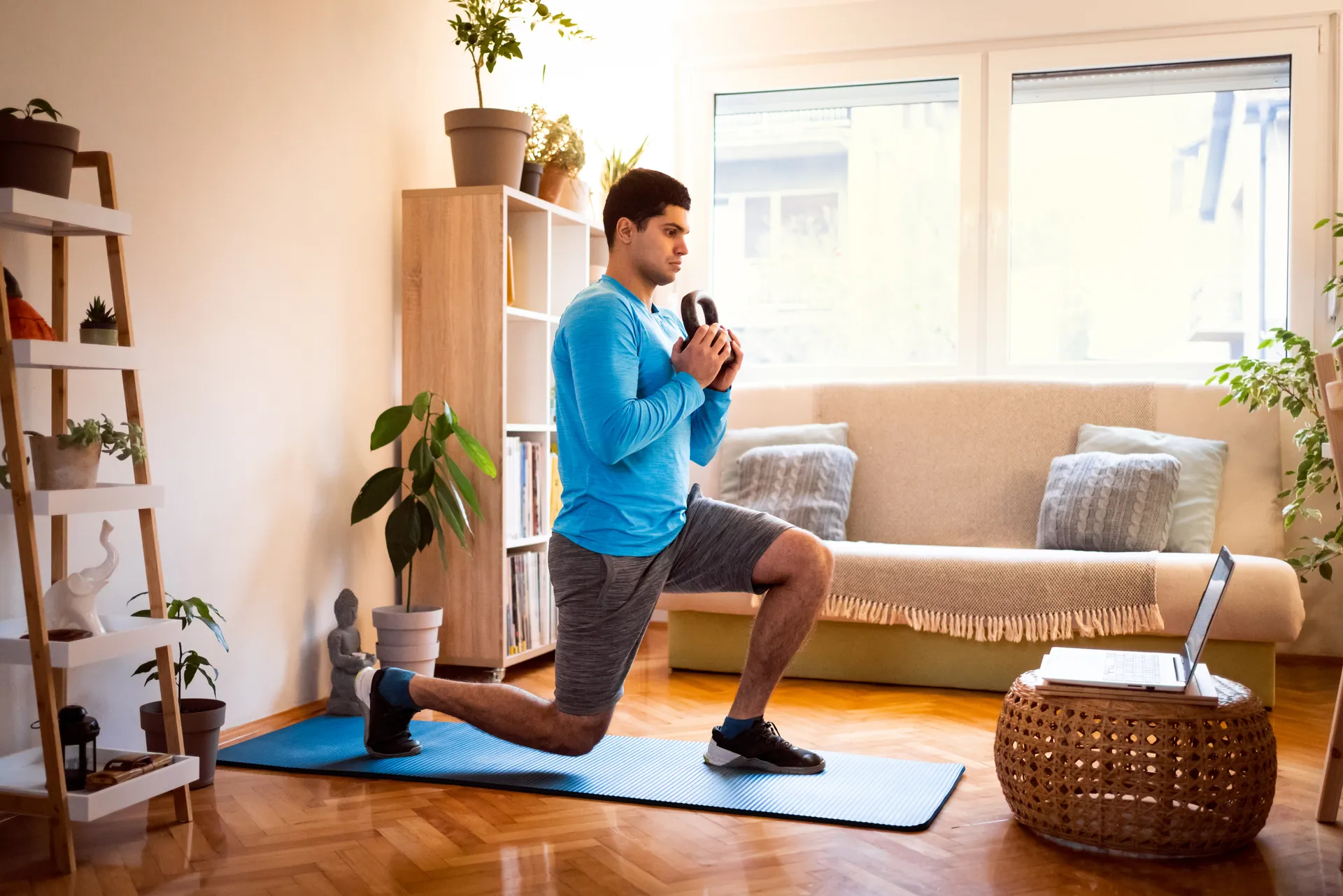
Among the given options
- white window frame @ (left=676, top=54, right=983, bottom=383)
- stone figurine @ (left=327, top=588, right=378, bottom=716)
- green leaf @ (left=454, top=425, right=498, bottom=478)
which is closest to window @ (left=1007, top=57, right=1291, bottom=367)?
white window frame @ (left=676, top=54, right=983, bottom=383)

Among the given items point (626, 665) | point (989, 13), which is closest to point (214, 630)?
point (626, 665)

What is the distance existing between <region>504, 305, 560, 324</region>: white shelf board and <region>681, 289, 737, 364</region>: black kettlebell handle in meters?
1.04

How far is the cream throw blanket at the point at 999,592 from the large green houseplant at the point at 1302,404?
26.4 inches

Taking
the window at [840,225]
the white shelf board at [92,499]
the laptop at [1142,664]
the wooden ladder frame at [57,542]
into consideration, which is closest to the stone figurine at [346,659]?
the wooden ladder frame at [57,542]

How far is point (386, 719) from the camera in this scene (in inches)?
108

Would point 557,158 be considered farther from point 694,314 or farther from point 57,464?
point 57,464

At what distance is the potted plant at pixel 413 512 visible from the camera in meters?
3.32

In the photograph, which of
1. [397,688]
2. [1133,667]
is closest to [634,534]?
[397,688]

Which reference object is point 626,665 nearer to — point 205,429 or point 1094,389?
point 205,429

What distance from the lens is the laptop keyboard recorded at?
215cm

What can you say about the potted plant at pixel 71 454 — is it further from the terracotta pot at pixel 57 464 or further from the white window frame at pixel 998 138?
the white window frame at pixel 998 138

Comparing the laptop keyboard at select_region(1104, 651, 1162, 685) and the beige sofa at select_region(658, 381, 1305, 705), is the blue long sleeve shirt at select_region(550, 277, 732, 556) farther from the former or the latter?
the beige sofa at select_region(658, 381, 1305, 705)

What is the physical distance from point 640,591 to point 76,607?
1.07 meters

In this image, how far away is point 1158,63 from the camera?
176 inches
